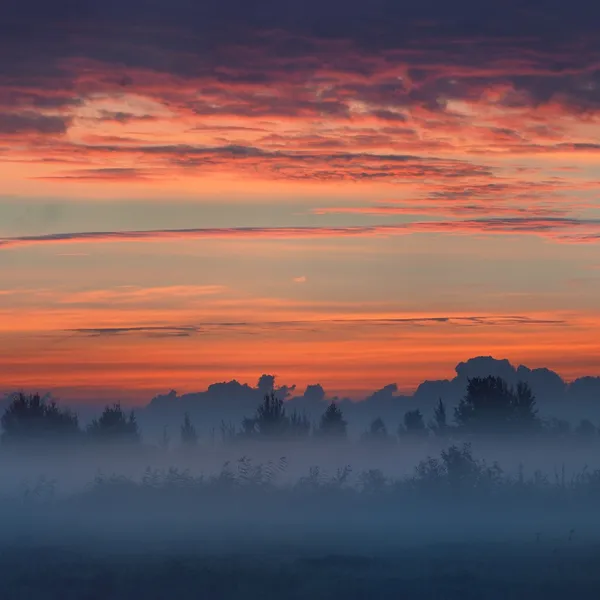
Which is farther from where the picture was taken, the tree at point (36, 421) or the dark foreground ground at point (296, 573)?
the tree at point (36, 421)

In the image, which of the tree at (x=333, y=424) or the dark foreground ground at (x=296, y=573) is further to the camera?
the tree at (x=333, y=424)

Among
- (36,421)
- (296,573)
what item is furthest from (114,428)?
(296,573)

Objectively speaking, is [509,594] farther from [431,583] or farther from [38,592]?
[38,592]

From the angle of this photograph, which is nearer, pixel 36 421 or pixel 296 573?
pixel 296 573

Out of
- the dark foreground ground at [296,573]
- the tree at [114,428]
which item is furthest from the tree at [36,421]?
the dark foreground ground at [296,573]

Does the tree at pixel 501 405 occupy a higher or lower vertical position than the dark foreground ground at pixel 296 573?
higher

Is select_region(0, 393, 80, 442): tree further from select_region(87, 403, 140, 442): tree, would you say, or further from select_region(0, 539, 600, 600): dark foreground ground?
select_region(0, 539, 600, 600): dark foreground ground

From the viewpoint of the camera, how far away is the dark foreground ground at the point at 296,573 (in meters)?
59.8

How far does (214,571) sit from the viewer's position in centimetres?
6444

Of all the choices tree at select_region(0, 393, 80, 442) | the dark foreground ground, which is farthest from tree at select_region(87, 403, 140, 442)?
the dark foreground ground

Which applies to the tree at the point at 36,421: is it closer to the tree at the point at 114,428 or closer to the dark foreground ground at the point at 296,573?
the tree at the point at 114,428

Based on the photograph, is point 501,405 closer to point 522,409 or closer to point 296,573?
point 522,409

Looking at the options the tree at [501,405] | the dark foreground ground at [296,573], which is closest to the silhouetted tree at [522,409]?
the tree at [501,405]

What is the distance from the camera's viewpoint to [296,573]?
2552 inches
